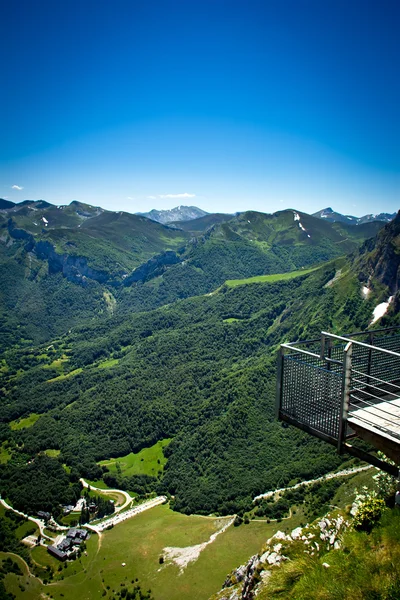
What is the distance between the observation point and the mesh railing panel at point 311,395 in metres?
11.7

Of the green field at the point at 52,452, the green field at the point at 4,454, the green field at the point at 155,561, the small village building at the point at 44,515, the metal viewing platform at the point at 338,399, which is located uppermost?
the metal viewing platform at the point at 338,399

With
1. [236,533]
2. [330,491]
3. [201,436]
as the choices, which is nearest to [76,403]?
[201,436]

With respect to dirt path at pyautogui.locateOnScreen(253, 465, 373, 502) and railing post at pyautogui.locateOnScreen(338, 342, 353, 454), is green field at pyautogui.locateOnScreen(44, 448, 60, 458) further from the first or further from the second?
railing post at pyautogui.locateOnScreen(338, 342, 353, 454)

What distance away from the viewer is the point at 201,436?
144875 mm

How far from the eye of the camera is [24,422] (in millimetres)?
178000

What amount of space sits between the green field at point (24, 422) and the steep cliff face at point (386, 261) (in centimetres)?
16408

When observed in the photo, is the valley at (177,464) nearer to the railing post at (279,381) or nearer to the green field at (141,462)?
the green field at (141,462)

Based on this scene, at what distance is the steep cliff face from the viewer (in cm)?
16725

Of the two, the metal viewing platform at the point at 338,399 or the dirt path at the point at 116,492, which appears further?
the dirt path at the point at 116,492

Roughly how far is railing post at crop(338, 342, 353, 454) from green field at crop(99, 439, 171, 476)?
458ft

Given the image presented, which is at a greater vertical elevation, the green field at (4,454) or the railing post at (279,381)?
the railing post at (279,381)

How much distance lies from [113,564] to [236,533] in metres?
28.7

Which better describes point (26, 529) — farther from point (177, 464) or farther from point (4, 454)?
point (4, 454)

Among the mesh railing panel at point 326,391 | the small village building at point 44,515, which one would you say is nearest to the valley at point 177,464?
the small village building at point 44,515
